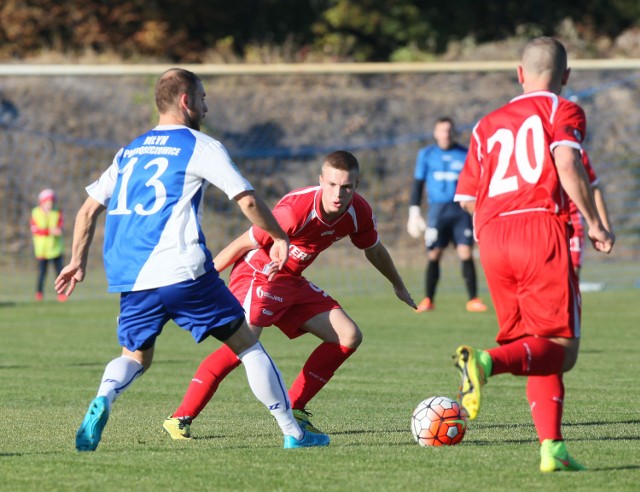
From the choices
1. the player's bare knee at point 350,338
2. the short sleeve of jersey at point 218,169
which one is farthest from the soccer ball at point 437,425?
the short sleeve of jersey at point 218,169

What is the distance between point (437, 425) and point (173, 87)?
2074 mm

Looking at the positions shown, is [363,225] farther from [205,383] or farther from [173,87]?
[173,87]

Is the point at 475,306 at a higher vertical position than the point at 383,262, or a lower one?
lower

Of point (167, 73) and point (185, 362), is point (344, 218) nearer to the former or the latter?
point (167, 73)

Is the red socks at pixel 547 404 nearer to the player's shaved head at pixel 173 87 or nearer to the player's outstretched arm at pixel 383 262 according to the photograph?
the player's outstretched arm at pixel 383 262

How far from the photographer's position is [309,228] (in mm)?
6625

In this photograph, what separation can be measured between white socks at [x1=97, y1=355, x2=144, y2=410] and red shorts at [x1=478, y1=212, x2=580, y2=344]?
1.73m

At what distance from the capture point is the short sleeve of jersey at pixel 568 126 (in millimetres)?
5047

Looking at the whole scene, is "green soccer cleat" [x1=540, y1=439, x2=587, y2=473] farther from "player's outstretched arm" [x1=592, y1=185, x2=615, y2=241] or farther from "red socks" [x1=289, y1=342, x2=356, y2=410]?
"red socks" [x1=289, y1=342, x2=356, y2=410]

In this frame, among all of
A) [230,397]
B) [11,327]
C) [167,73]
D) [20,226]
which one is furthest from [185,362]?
[20,226]

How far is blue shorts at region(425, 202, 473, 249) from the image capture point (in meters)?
14.4

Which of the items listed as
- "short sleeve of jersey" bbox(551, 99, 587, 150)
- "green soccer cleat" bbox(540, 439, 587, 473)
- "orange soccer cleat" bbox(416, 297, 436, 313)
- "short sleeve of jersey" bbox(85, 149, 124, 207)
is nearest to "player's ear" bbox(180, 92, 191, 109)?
"short sleeve of jersey" bbox(85, 149, 124, 207)

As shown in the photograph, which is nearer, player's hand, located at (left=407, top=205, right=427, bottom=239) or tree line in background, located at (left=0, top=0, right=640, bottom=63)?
player's hand, located at (left=407, top=205, right=427, bottom=239)

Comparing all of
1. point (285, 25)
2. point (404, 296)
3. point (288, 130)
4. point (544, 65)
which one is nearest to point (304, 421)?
point (404, 296)
